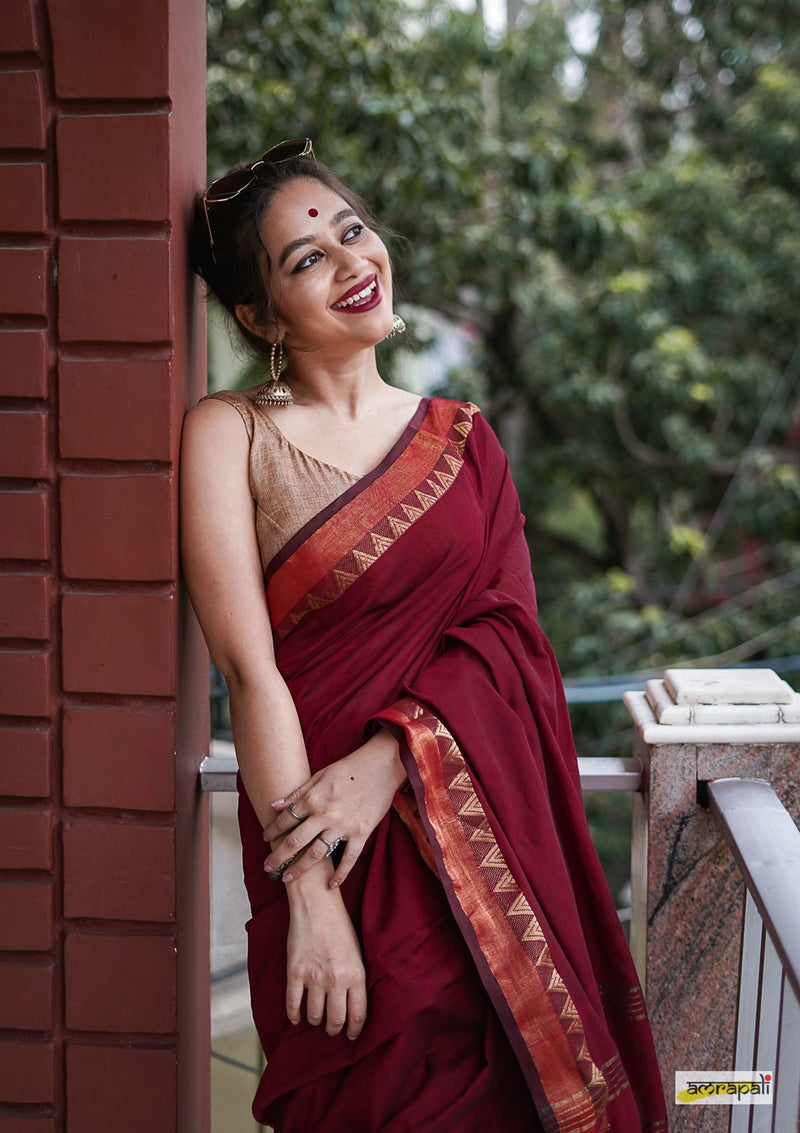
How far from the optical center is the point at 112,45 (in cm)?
131

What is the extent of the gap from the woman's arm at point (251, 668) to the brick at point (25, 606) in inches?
7.2

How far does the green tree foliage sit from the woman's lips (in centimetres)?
270

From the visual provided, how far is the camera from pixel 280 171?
1.49 m

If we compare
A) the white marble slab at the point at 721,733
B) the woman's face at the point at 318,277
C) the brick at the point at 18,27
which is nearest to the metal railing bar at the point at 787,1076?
the white marble slab at the point at 721,733

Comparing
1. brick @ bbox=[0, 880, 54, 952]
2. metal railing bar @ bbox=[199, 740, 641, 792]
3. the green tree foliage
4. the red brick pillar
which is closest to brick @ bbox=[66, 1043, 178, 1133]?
the red brick pillar

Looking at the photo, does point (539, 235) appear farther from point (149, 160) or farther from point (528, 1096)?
point (528, 1096)

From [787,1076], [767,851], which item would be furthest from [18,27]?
[787,1076]

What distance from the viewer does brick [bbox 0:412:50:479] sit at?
136 cm

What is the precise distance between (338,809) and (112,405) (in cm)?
57

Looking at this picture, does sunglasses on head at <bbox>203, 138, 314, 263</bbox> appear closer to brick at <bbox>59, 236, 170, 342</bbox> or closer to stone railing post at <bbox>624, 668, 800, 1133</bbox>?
brick at <bbox>59, 236, 170, 342</bbox>

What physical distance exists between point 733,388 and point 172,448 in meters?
5.33

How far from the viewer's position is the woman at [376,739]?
4.30 feet

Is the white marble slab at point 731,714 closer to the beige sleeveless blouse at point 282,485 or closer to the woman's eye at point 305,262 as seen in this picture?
the beige sleeveless blouse at point 282,485

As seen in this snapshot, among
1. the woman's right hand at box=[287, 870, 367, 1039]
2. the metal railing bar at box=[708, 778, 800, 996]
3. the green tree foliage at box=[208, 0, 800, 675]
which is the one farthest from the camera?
the green tree foliage at box=[208, 0, 800, 675]
